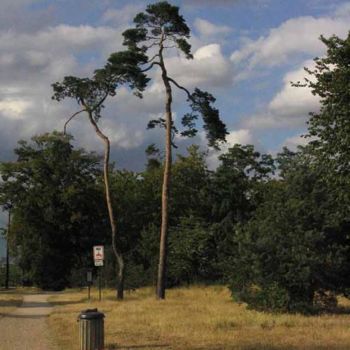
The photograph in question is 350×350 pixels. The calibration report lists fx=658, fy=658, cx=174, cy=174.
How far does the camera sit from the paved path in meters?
15.5

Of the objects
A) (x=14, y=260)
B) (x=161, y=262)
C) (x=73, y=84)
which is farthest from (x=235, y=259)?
(x=14, y=260)

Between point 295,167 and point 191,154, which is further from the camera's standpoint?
point 191,154

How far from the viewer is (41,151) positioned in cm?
6700

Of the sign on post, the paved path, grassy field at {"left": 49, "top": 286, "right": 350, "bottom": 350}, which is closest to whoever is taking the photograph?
grassy field at {"left": 49, "top": 286, "right": 350, "bottom": 350}

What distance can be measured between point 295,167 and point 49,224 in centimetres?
4533

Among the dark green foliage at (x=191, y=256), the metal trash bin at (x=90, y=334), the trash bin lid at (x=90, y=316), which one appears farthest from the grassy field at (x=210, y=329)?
the dark green foliage at (x=191, y=256)

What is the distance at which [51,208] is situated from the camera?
64562 mm

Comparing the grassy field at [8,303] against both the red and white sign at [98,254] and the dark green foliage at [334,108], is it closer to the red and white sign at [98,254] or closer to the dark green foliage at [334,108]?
the red and white sign at [98,254]

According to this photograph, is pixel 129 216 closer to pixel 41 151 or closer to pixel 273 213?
pixel 41 151

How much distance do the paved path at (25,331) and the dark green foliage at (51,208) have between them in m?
37.9

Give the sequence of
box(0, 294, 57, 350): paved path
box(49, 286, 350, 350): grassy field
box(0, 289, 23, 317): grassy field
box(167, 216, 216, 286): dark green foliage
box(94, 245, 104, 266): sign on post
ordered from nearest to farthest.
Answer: box(49, 286, 350, 350): grassy field, box(0, 294, 57, 350): paved path, box(0, 289, 23, 317): grassy field, box(94, 245, 104, 266): sign on post, box(167, 216, 216, 286): dark green foliage

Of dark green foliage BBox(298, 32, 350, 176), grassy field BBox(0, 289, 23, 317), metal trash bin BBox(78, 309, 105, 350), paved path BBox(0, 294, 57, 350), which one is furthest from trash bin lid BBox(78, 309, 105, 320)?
grassy field BBox(0, 289, 23, 317)

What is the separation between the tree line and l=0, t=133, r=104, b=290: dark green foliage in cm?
11

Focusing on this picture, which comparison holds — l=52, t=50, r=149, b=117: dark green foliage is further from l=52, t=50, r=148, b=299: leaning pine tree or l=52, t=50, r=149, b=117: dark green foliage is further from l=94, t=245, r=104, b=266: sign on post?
l=94, t=245, r=104, b=266: sign on post
